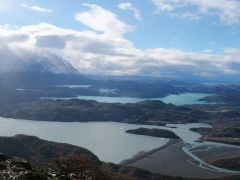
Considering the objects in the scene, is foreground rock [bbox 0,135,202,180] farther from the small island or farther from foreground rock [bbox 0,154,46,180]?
the small island

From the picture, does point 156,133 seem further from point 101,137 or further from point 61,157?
point 61,157

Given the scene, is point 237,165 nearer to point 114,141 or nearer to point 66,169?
point 114,141

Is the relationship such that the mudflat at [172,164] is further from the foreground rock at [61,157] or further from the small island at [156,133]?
the small island at [156,133]

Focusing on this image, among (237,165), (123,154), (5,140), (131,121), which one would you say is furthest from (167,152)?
(131,121)

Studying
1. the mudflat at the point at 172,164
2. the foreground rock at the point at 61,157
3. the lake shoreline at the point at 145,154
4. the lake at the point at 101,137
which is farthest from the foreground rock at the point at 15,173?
the lake at the point at 101,137

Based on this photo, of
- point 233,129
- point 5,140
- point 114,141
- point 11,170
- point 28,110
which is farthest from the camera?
point 28,110

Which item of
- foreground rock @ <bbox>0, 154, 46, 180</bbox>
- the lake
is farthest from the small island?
foreground rock @ <bbox>0, 154, 46, 180</bbox>
